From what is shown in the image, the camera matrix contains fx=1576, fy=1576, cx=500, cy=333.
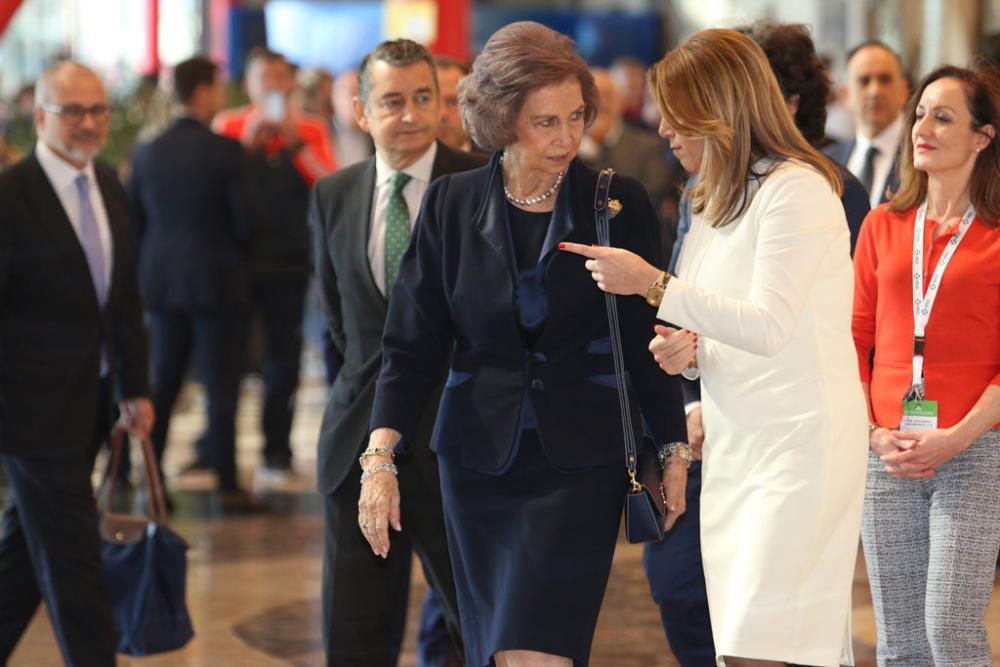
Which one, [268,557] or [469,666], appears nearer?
[469,666]

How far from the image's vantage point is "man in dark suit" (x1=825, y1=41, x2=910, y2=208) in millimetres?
6098

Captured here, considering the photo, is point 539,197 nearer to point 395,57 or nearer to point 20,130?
point 395,57

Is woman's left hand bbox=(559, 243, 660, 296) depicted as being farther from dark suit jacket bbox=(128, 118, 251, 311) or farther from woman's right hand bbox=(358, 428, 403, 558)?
dark suit jacket bbox=(128, 118, 251, 311)

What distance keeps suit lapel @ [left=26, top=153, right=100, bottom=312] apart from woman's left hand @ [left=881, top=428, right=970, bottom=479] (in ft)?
8.00

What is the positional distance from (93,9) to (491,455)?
18.1 meters

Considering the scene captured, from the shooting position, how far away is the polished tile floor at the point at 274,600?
5469 millimetres

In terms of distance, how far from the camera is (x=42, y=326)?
183 inches

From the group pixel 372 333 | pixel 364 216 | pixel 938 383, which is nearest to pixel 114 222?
pixel 364 216

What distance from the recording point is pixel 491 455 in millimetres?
3344

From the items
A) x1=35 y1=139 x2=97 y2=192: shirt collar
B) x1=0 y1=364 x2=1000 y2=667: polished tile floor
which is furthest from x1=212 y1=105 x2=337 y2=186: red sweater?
x1=35 y1=139 x2=97 y2=192: shirt collar

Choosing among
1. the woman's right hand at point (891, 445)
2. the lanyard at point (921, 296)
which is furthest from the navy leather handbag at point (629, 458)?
the lanyard at point (921, 296)

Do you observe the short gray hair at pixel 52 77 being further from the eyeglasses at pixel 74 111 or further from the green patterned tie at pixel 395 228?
the green patterned tie at pixel 395 228

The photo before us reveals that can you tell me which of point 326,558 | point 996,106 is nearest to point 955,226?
point 996,106

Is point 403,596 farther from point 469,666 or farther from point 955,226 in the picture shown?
point 955,226
